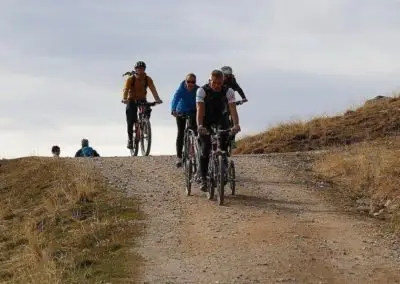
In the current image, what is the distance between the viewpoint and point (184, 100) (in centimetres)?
1366

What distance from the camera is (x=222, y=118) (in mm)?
12305

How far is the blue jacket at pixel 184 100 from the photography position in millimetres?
13648

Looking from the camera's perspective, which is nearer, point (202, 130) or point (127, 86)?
point (202, 130)

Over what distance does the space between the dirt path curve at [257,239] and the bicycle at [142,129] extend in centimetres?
356

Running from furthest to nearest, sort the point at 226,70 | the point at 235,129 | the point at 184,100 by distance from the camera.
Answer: the point at 226,70
the point at 184,100
the point at 235,129

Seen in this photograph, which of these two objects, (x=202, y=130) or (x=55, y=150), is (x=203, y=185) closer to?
(x=202, y=130)

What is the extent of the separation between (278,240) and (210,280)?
1.91 metres

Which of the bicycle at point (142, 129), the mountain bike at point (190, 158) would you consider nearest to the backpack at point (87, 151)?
the bicycle at point (142, 129)

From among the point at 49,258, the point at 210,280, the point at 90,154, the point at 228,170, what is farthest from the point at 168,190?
the point at 90,154

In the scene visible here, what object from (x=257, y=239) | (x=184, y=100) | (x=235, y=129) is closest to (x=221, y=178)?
(x=235, y=129)

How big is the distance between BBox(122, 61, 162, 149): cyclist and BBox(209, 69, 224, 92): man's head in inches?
203

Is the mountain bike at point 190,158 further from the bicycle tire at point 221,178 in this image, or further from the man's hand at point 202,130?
the bicycle tire at point 221,178

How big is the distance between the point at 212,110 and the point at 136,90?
5420mm

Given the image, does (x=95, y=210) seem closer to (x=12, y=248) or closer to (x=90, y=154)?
(x=12, y=248)
